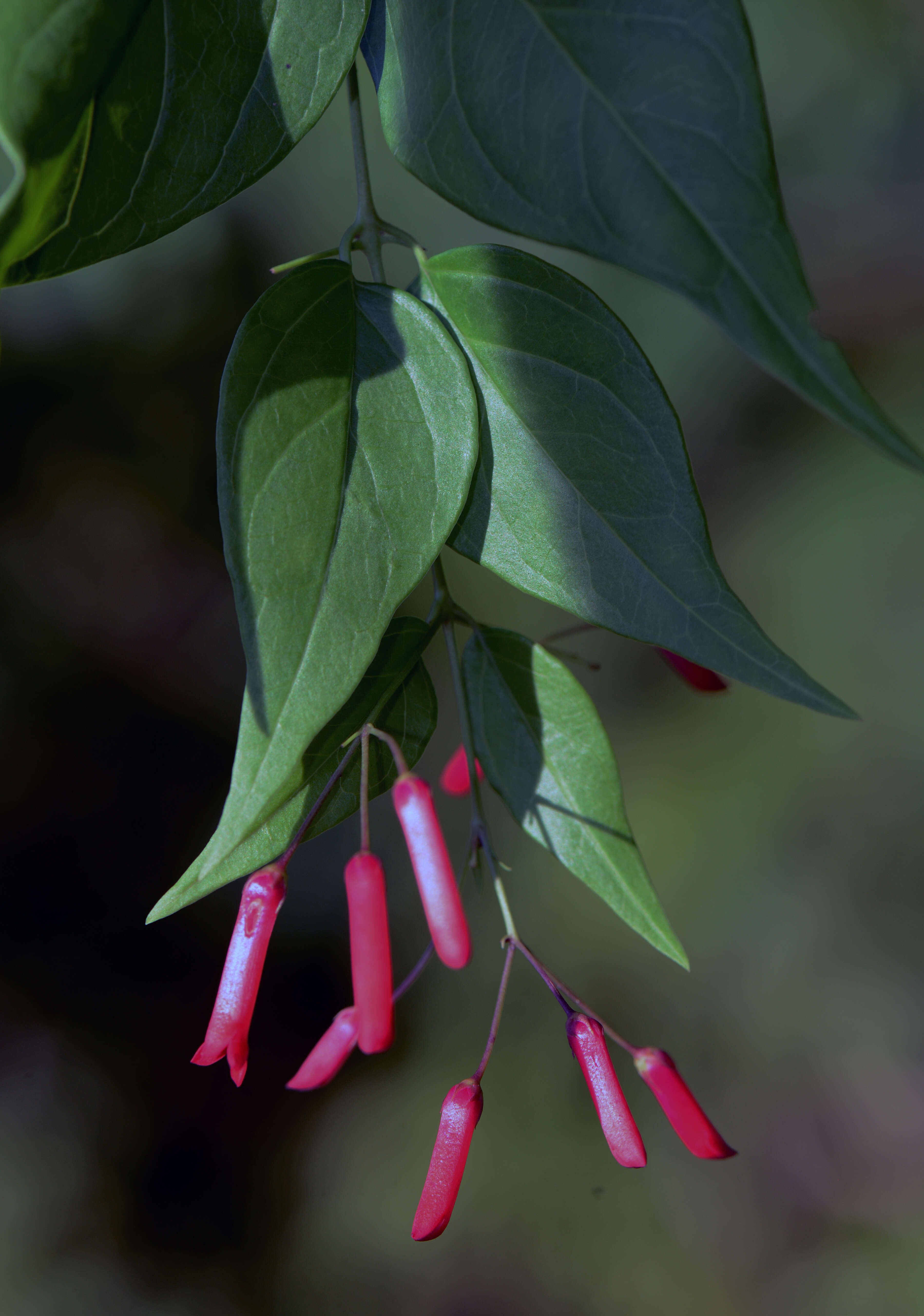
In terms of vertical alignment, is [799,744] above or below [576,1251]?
above

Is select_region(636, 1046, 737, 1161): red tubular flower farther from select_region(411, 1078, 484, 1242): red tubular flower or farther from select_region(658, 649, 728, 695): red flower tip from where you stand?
select_region(658, 649, 728, 695): red flower tip

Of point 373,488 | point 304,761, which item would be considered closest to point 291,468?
point 373,488

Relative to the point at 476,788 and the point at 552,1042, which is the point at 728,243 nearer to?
the point at 476,788

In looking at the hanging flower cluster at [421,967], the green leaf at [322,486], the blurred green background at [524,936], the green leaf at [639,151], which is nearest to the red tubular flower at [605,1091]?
the hanging flower cluster at [421,967]

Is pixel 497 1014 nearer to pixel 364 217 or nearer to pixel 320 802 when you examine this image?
pixel 320 802

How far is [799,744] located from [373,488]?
1586 millimetres

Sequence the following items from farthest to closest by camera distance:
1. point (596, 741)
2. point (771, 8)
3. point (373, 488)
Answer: point (771, 8) < point (596, 741) < point (373, 488)

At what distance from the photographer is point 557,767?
508mm

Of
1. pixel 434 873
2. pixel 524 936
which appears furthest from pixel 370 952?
pixel 524 936

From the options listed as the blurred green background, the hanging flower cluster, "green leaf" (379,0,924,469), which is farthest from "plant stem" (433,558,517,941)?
the blurred green background

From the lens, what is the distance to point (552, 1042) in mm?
1767

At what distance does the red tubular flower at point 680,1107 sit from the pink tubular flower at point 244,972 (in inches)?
11.5

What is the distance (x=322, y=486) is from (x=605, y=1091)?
0.37 m

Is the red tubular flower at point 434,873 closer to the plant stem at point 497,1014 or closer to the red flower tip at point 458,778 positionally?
the plant stem at point 497,1014
